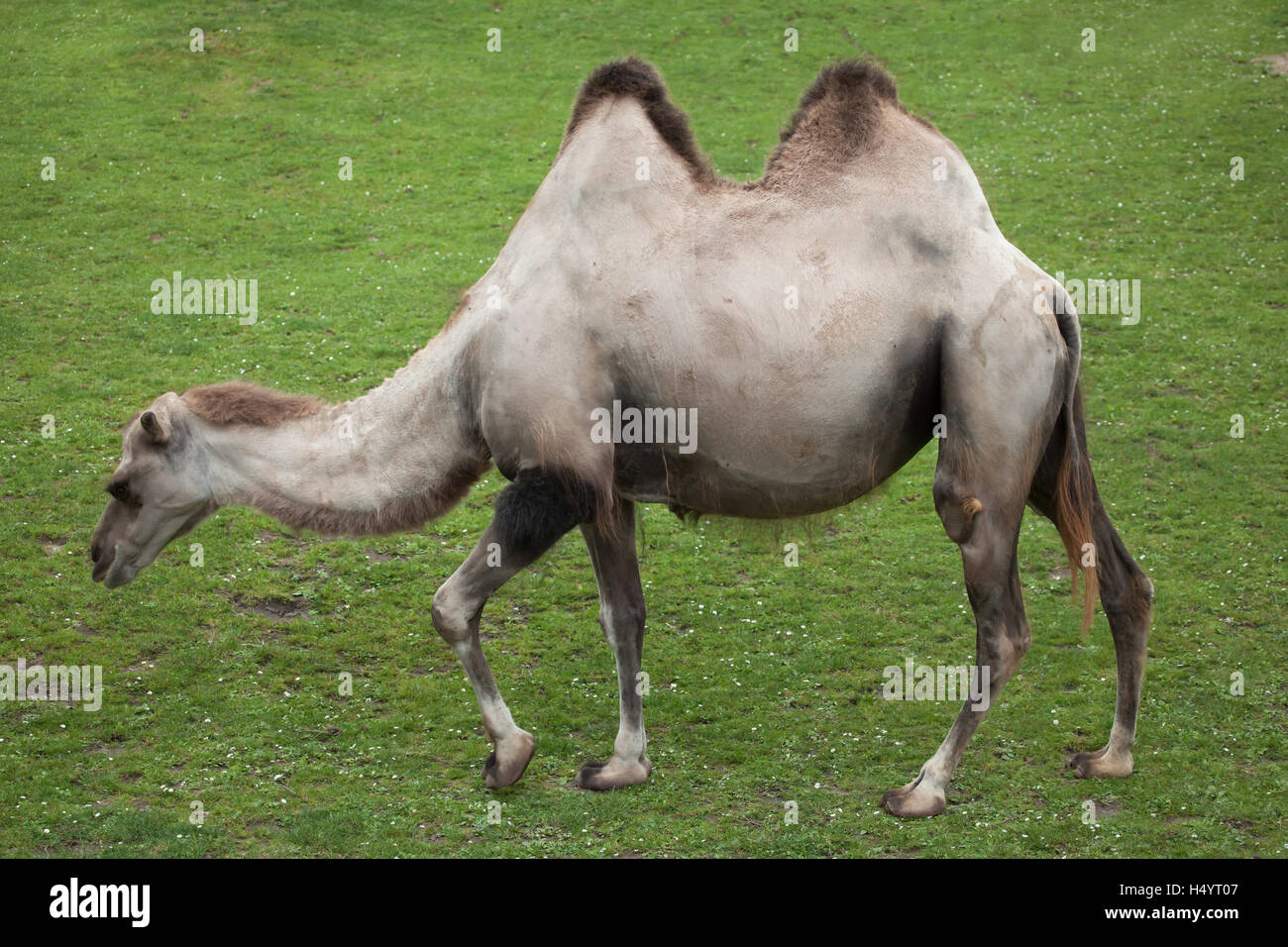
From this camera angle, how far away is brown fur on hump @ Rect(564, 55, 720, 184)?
A: 7.61 meters

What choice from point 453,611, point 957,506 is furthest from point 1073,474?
point 453,611

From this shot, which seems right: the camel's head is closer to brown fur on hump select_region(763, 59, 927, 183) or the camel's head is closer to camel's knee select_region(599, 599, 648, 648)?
camel's knee select_region(599, 599, 648, 648)

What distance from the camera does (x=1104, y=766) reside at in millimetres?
7602

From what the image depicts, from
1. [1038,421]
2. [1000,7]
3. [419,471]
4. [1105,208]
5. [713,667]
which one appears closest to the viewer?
[1038,421]

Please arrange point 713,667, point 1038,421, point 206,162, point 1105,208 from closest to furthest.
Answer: point 1038,421, point 713,667, point 1105,208, point 206,162

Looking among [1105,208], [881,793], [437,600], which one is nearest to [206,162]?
[1105,208]

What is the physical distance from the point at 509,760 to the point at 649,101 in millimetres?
3723

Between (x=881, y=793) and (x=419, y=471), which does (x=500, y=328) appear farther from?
(x=881, y=793)

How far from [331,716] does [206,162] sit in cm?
1147

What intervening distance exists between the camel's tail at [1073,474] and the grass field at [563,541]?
1238 millimetres

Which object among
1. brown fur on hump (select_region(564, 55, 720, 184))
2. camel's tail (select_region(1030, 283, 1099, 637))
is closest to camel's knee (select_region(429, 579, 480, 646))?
brown fur on hump (select_region(564, 55, 720, 184))

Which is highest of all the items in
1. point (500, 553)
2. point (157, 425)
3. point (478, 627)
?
point (157, 425)

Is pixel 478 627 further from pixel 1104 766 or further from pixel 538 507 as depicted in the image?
pixel 1104 766
